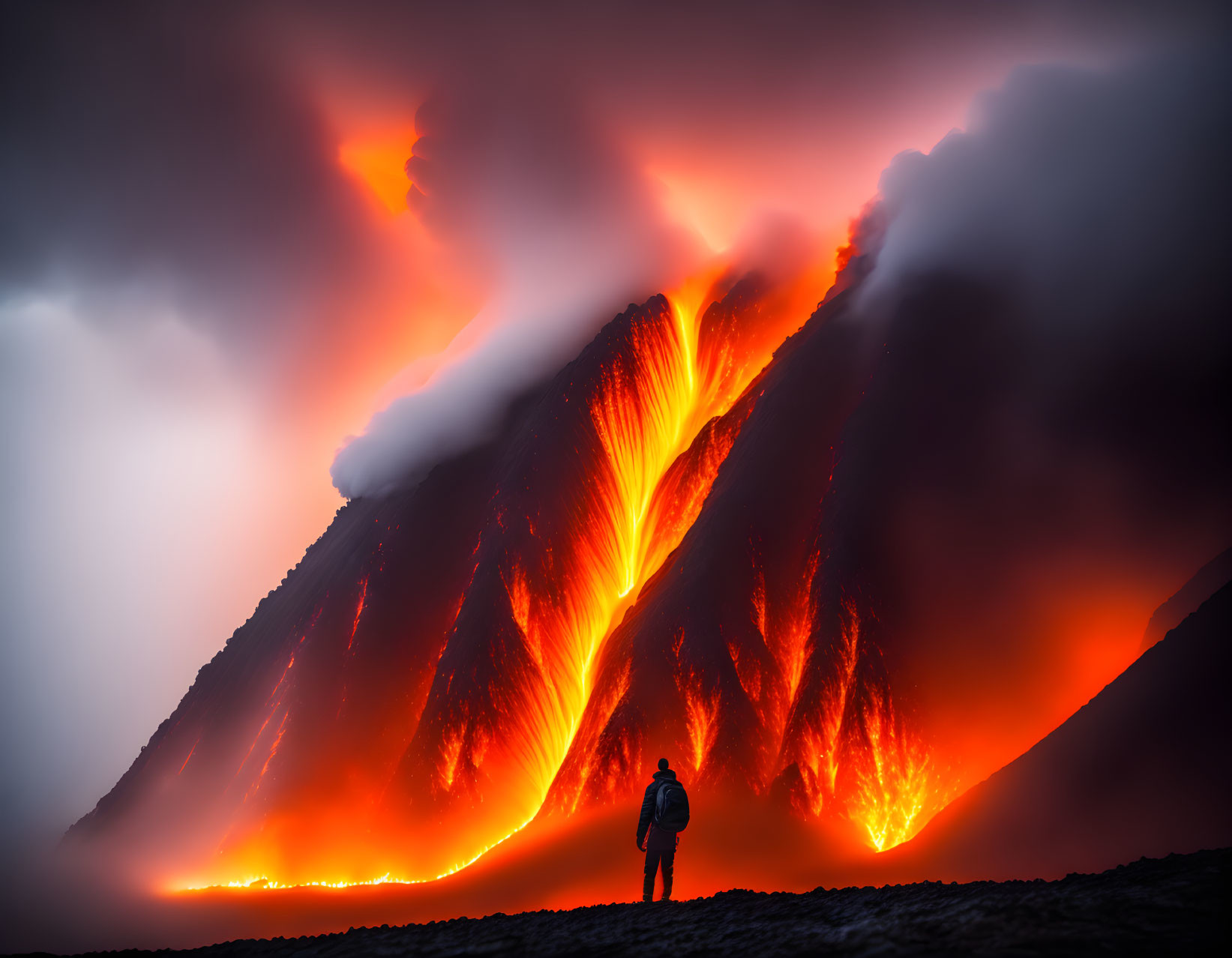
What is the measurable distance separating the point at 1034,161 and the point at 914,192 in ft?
16.3

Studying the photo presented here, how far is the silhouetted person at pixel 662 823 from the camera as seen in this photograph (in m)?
10.5

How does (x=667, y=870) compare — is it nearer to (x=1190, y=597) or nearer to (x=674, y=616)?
(x=1190, y=597)

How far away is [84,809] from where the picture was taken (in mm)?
86562

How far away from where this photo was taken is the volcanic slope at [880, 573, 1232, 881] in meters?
11.0

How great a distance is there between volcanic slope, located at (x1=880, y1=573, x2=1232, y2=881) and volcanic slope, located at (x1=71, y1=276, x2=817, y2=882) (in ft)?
57.3

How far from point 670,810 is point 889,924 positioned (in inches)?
173

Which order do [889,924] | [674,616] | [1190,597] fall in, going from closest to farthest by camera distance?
1. [889,924]
2. [1190,597]
3. [674,616]

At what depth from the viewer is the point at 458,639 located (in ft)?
104

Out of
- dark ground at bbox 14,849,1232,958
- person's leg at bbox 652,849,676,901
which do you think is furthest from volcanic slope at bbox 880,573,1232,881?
person's leg at bbox 652,849,676,901

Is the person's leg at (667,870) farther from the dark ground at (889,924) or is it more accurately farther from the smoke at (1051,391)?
the smoke at (1051,391)

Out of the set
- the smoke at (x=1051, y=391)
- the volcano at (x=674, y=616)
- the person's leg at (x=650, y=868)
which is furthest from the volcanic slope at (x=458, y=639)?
the person's leg at (x=650, y=868)

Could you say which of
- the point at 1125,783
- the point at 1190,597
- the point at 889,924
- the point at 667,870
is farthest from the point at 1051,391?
the point at 889,924

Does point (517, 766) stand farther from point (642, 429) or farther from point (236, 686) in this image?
point (236, 686)

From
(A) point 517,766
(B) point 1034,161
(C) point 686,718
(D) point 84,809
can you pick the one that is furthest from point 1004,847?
(D) point 84,809
